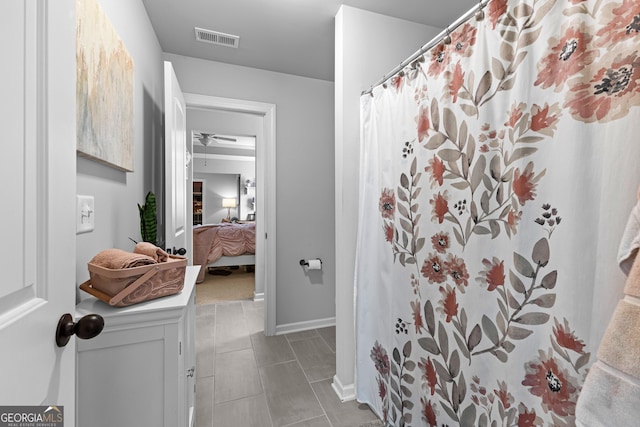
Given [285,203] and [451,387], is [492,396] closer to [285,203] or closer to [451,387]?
[451,387]

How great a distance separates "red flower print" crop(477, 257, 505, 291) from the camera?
0.98 meters

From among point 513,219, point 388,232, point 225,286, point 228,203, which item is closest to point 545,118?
point 513,219

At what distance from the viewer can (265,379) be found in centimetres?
202

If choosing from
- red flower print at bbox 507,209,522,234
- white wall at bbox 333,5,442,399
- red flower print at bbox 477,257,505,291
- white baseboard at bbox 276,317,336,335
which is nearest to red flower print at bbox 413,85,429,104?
white wall at bbox 333,5,442,399

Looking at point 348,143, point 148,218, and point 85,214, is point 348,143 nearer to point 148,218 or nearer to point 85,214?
point 148,218

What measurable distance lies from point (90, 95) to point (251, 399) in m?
1.81

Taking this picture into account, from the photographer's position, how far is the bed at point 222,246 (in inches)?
186

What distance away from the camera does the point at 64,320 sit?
61 centimetres

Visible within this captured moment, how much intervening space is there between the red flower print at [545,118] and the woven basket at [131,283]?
1268mm

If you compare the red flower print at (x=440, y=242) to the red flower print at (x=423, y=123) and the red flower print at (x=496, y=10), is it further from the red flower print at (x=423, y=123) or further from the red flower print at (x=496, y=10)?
the red flower print at (x=496, y=10)

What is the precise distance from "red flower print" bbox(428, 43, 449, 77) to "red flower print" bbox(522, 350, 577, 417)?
110cm

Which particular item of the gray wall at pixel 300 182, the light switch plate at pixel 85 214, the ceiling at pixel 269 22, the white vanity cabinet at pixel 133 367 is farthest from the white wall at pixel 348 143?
the light switch plate at pixel 85 214

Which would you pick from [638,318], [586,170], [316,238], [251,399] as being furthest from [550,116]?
[316,238]

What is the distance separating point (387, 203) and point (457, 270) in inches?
21.5
